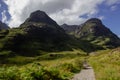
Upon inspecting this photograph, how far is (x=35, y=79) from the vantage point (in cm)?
2364

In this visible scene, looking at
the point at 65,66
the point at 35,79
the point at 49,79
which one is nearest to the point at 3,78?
the point at 35,79

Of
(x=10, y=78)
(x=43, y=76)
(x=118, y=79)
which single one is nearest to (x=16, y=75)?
(x=10, y=78)

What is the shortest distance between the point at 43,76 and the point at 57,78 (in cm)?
393

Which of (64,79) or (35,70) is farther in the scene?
(64,79)

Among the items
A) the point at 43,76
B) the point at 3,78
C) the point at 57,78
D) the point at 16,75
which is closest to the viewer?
the point at 3,78

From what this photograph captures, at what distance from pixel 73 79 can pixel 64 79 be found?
4.03 ft

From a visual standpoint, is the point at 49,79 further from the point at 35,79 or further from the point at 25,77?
the point at 25,77

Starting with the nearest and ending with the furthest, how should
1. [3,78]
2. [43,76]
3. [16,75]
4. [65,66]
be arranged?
[3,78], [16,75], [43,76], [65,66]

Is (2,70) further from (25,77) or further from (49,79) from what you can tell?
(49,79)

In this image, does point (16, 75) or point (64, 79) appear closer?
point (16, 75)

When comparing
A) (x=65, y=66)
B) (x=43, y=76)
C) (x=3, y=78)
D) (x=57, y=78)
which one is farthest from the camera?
(x=65, y=66)

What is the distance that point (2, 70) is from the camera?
73.6 feet

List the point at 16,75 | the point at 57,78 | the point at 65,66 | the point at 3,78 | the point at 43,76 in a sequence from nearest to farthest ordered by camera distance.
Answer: the point at 3,78 < the point at 16,75 < the point at 43,76 < the point at 57,78 < the point at 65,66

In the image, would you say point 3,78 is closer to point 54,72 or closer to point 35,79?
point 35,79
